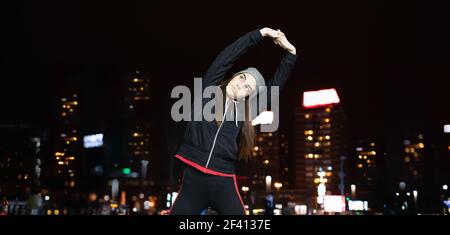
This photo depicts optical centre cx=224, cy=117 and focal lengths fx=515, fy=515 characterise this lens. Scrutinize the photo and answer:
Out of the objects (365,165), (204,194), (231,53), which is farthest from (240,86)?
(365,165)

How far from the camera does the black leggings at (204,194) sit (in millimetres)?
3117

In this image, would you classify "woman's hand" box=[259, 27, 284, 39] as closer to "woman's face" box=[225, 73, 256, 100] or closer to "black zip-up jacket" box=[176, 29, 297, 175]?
"black zip-up jacket" box=[176, 29, 297, 175]

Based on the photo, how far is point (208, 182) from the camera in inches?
123

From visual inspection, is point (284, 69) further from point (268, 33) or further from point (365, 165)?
point (365, 165)

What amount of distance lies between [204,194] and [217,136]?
0.37 metres

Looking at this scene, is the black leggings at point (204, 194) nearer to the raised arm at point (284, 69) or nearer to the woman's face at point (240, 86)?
the woman's face at point (240, 86)

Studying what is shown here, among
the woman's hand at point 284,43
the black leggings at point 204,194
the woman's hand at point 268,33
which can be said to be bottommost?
the black leggings at point 204,194

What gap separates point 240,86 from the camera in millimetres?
3379

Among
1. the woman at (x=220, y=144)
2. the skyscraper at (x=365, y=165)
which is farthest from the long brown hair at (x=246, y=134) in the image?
the skyscraper at (x=365, y=165)

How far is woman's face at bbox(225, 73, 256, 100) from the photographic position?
11.1ft
